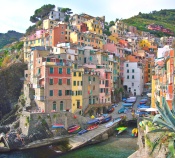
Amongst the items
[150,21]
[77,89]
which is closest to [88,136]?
[77,89]

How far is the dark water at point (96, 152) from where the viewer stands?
3869cm

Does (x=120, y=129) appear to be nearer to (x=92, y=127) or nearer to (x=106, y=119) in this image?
(x=106, y=119)

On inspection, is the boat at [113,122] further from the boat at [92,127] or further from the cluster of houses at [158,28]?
the cluster of houses at [158,28]

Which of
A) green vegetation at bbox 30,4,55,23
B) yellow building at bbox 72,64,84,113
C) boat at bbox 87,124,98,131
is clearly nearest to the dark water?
boat at bbox 87,124,98,131

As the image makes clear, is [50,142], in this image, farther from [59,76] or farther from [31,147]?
[59,76]

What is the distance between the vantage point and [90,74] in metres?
58.7

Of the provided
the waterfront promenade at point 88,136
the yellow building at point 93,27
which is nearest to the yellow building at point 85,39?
the yellow building at point 93,27

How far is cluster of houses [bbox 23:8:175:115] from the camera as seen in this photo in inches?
2096

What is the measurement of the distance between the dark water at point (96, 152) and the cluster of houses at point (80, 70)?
1168cm

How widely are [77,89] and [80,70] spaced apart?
3958mm

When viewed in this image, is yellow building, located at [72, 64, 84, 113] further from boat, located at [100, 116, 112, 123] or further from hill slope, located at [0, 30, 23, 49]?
hill slope, located at [0, 30, 23, 49]

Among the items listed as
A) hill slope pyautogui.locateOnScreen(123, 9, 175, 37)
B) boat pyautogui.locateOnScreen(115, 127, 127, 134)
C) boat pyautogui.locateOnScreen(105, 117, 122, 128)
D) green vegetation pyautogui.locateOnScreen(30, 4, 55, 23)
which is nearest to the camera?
boat pyautogui.locateOnScreen(115, 127, 127, 134)

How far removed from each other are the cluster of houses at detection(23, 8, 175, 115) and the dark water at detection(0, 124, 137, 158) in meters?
11.7

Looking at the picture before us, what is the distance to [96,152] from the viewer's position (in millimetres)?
40000
